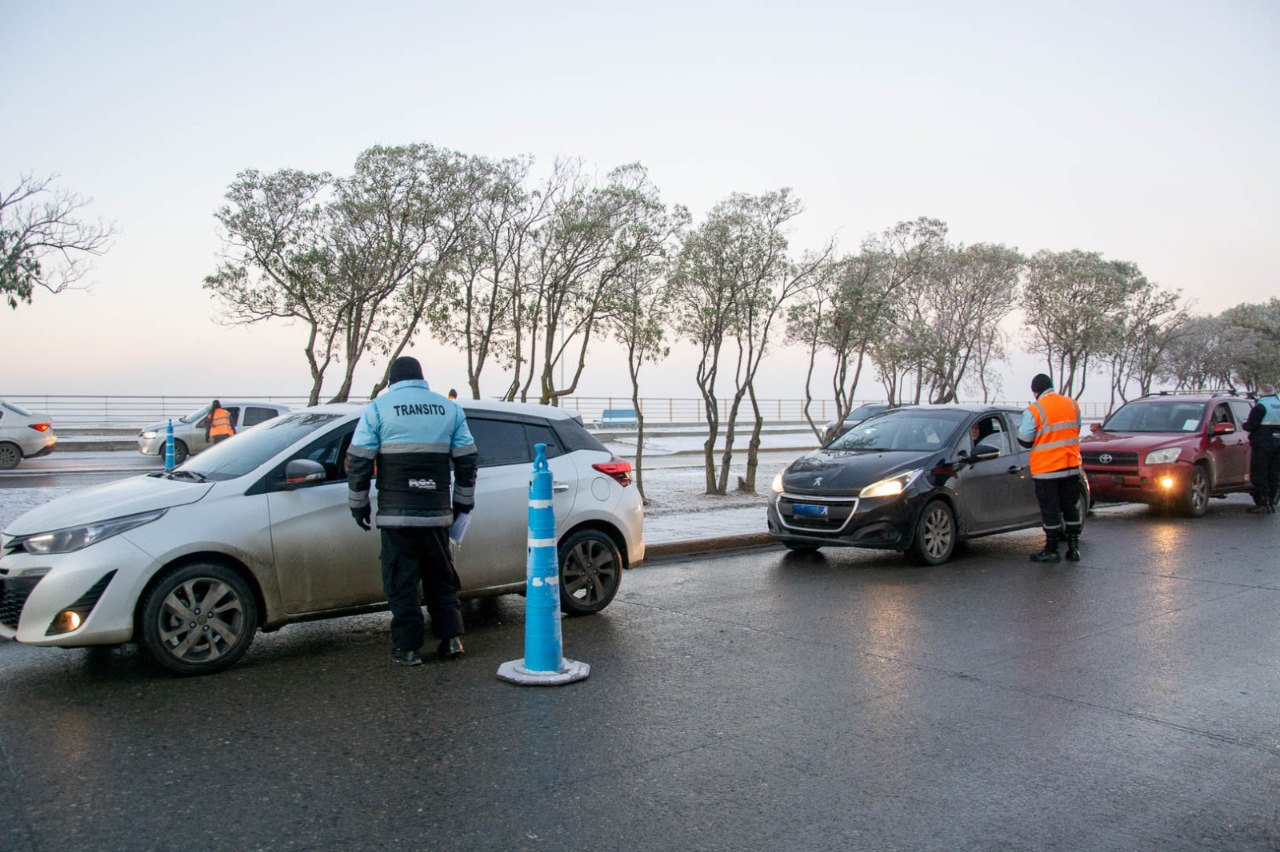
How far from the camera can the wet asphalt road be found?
3777mm

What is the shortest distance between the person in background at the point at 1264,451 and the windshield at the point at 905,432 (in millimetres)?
6640

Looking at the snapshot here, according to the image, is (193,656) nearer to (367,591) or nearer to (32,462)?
(367,591)

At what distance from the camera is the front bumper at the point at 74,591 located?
545 cm

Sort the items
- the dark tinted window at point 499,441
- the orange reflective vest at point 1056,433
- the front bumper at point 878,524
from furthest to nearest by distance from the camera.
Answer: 1. the orange reflective vest at point 1056,433
2. the front bumper at point 878,524
3. the dark tinted window at point 499,441

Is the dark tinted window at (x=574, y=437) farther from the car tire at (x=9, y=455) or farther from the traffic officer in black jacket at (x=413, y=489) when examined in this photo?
the car tire at (x=9, y=455)

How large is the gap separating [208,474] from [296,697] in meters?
1.74

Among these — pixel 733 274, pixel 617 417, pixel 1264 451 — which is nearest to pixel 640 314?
pixel 733 274

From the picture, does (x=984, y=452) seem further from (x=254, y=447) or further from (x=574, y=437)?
(x=254, y=447)

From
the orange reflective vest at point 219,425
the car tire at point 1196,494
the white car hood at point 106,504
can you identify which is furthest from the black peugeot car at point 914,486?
the orange reflective vest at point 219,425

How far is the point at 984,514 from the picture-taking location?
1091 centimetres

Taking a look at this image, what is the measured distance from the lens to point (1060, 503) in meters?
10.7

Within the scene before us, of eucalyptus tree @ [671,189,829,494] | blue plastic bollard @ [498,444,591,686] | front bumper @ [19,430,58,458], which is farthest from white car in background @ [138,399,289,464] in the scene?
blue plastic bollard @ [498,444,591,686]

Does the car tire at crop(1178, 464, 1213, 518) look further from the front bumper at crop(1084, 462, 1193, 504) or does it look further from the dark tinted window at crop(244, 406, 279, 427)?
the dark tinted window at crop(244, 406, 279, 427)

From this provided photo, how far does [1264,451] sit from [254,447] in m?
14.7
